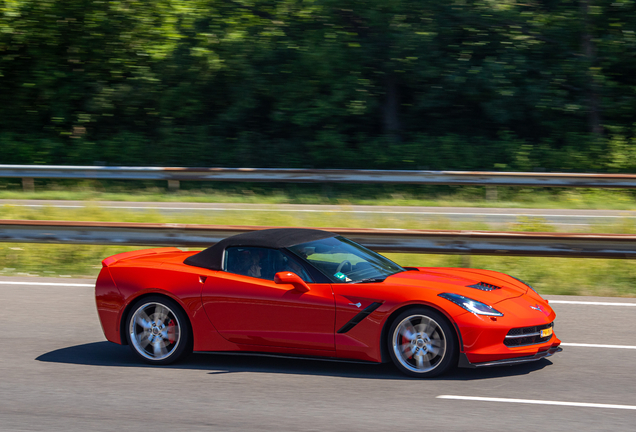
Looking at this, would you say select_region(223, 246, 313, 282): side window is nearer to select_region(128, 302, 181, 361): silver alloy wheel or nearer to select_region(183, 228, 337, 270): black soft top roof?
select_region(183, 228, 337, 270): black soft top roof

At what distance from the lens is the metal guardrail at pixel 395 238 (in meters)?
9.25

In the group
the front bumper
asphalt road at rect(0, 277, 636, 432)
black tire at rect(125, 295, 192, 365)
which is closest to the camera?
asphalt road at rect(0, 277, 636, 432)

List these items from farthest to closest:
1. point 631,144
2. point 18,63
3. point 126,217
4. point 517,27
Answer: point 18,63, point 517,27, point 631,144, point 126,217

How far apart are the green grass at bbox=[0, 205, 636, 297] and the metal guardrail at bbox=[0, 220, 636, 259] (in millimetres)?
569

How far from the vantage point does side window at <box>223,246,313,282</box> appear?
634 cm

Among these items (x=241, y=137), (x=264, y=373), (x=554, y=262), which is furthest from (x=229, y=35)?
(x=264, y=373)

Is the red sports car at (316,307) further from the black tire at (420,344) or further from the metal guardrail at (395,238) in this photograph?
the metal guardrail at (395,238)

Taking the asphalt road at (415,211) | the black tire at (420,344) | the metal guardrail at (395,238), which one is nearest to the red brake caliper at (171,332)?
the black tire at (420,344)

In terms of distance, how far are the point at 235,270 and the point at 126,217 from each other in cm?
850

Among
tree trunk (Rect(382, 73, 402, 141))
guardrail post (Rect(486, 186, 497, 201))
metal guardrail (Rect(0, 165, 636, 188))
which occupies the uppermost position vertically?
tree trunk (Rect(382, 73, 402, 141))

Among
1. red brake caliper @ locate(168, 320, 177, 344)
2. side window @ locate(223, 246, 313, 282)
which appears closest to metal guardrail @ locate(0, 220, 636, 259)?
side window @ locate(223, 246, 313, 282)

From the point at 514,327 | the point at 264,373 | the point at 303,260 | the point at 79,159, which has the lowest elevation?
the point at 264,373

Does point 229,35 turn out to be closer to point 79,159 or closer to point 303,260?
point 79,159

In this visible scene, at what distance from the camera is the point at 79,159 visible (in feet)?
78.2
